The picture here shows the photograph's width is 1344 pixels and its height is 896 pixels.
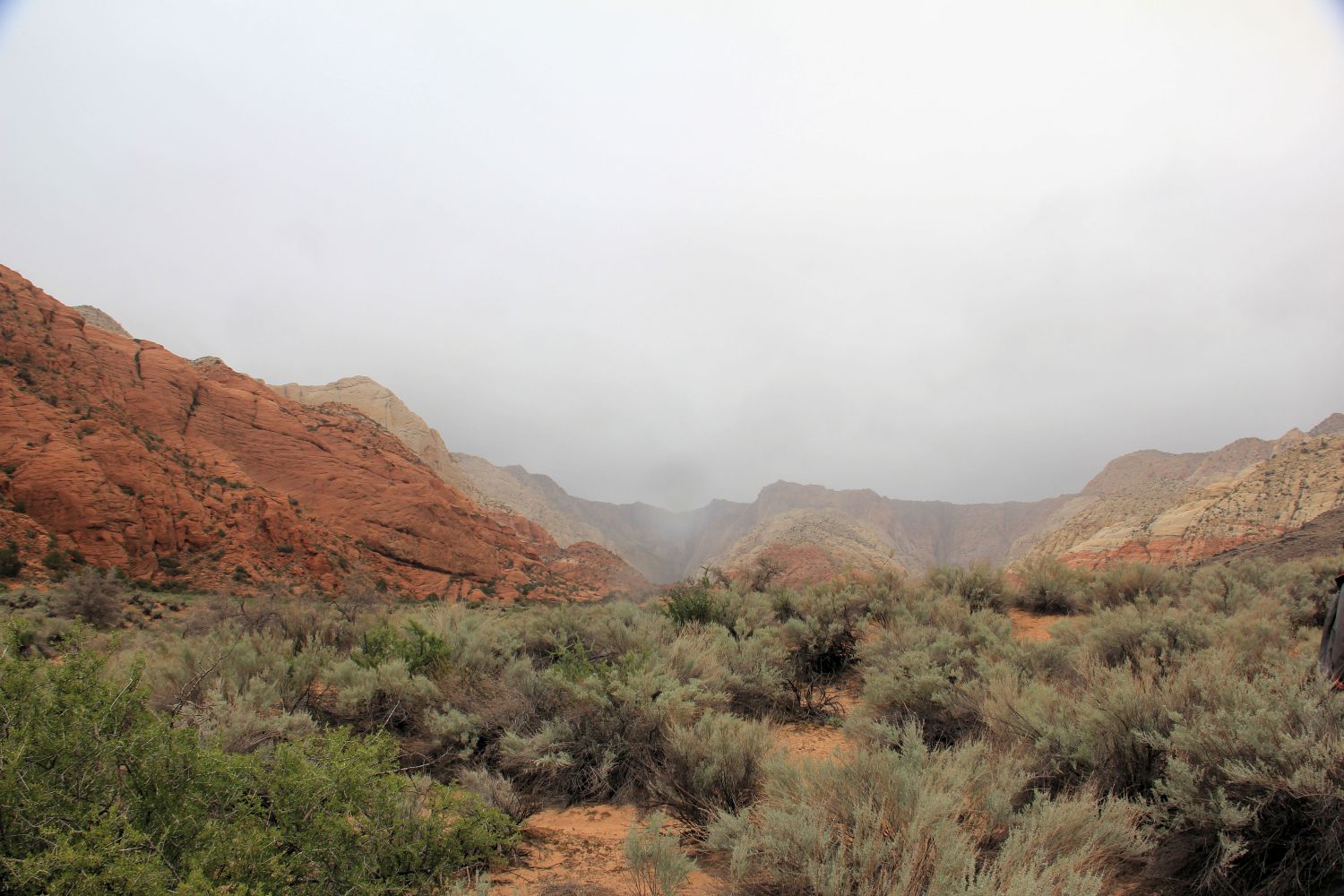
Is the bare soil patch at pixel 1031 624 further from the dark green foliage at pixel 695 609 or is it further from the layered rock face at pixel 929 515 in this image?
the dark green foliage at pixel 695 609

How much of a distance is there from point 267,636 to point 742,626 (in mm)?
5570

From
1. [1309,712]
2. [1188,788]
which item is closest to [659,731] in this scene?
[1188,788]

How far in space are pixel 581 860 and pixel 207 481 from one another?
39.5 meters

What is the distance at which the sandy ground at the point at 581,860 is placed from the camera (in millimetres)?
2805

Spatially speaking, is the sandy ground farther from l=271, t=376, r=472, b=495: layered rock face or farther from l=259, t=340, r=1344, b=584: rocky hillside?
l=271, t=376, r=472, b=495: layered rock face

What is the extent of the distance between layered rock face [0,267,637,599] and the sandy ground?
3094 centimetres

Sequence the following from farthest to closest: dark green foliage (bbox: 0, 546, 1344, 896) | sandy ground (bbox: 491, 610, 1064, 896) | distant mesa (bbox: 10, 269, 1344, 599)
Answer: distant mesa (bbox: 10, 269, 1344, 599)
sandy ground (bbox: 491, 610, 1064, 896)
dark green foliage (bbox: 0, 546, 1344, 896)

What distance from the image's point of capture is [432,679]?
5320mm

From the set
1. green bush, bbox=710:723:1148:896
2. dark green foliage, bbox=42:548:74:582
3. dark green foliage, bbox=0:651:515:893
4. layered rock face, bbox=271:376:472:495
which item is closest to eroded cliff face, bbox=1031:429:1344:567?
green bush, bbox=710:723:1148:896

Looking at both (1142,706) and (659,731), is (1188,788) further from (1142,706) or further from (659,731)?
(659,731)

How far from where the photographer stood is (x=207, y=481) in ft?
106

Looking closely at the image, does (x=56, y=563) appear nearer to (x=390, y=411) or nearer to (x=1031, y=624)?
(x=1031, y=624)

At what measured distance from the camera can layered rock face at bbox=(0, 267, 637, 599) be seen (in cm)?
2552

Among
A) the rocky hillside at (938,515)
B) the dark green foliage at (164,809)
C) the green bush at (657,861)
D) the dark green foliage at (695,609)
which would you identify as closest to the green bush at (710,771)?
the green bush at (657,861)
